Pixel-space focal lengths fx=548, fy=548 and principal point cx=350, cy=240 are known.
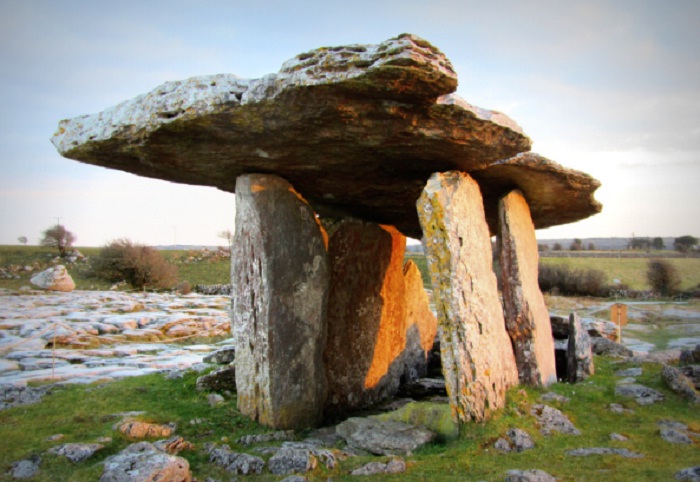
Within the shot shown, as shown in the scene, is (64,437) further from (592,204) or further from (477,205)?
(592,204)

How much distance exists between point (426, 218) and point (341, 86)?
236 cm

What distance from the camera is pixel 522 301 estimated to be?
835cm

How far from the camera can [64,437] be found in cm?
618

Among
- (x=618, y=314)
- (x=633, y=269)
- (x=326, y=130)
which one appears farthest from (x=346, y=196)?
(x=633, y=269)

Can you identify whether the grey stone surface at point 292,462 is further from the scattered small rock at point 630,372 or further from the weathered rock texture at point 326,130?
the scattered small rock at point 630,372

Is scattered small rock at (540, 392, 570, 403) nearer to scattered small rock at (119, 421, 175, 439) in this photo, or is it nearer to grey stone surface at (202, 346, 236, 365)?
scattered small rock at (119, 421, 175, 439)

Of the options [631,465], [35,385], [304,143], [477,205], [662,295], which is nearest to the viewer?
[631,465]

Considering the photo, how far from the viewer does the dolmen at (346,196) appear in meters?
5.80

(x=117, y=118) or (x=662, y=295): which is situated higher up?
(x=117, y=118)

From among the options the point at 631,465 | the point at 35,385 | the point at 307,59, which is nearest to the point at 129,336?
the point at 35,385

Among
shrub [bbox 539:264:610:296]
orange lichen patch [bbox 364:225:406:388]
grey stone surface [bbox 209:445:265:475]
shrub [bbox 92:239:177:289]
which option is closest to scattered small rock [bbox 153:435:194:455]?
grey stone surface [bbox 209:445:265:475]

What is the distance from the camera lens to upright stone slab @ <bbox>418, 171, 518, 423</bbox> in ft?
22.0

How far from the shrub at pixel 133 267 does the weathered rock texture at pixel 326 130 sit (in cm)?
2326

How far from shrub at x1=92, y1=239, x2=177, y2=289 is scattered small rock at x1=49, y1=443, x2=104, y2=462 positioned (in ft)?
82.4
